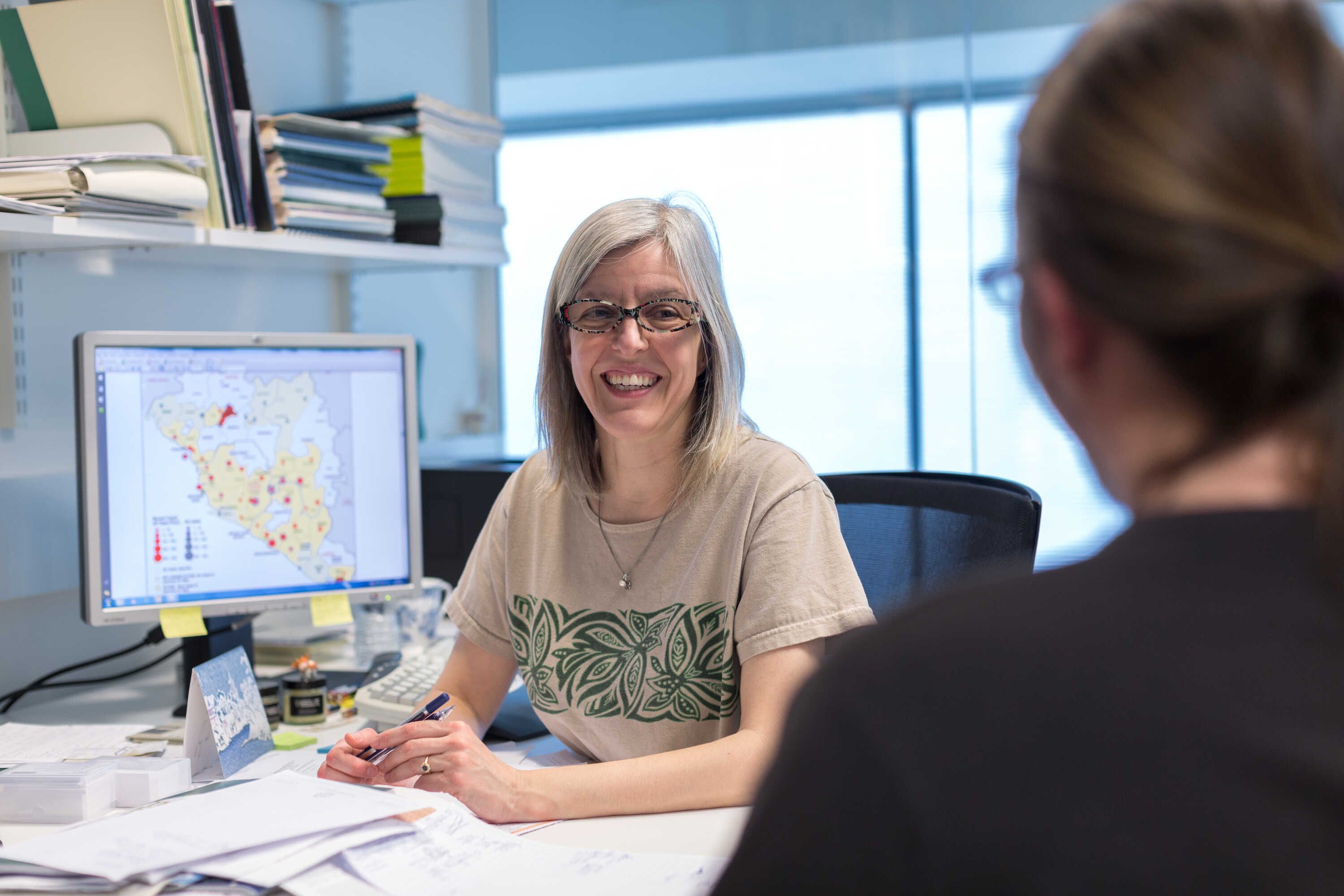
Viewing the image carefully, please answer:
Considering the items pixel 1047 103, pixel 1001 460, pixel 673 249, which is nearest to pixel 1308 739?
pixel 1047 103

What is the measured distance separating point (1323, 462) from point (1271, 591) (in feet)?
0.20

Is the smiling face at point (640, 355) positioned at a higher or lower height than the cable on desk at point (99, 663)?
higher

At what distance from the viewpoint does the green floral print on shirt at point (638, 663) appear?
131 cm

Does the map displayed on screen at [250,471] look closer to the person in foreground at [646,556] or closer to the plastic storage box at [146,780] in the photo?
the person in foreground at [646,556]

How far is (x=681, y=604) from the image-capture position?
4.36 feet

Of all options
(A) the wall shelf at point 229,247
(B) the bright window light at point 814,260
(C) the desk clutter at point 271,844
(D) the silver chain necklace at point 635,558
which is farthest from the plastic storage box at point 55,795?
(B) the bright window light at point 814,260

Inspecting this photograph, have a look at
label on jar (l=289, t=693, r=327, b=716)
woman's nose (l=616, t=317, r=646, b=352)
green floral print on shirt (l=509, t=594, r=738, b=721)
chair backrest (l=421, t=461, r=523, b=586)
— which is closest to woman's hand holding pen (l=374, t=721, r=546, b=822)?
green floral print on shirt (l=509, t=594, r=738, b=721)

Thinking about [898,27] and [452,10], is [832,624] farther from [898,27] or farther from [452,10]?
[452,10]

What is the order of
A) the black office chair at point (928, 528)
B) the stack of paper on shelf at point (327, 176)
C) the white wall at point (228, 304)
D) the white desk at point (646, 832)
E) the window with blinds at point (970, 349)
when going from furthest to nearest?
the window with blinds at point (970, 349)
the stack of paper on shelf at point (327, 176)
the white wall at point (228, 304)
the black office chair at point (928, 528)
the white desk at point (646, 832)

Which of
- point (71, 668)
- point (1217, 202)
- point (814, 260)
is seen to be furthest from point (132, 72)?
point (1217, 202)

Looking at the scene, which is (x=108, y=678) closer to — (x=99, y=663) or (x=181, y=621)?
(x=99, y=663)

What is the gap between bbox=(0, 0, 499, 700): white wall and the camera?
1.75 meters

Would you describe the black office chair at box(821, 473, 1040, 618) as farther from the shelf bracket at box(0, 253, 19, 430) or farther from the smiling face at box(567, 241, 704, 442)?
the shelf bracket at box(0, 253, 19, 430)

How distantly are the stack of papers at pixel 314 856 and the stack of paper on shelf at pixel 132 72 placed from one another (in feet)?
3.40
